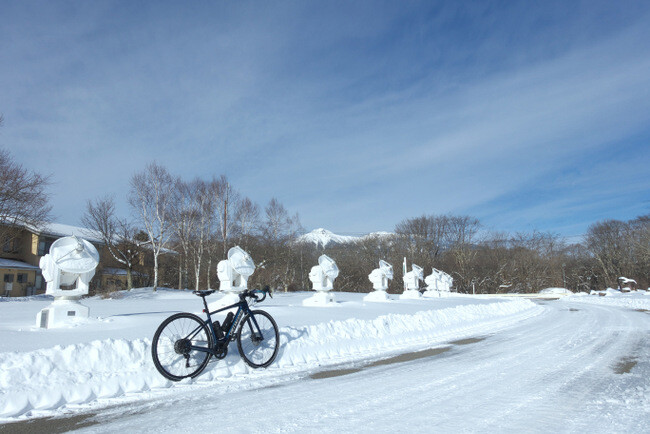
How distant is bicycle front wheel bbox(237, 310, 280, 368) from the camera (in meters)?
6.55

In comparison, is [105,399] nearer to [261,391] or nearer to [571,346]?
[261,391]

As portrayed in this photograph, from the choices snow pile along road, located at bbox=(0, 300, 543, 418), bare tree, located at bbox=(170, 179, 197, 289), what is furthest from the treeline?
snow pile along road, located at bbox=(0, 300, 543, 418)

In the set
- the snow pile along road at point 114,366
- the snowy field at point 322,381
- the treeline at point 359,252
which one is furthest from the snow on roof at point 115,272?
the snow pile along road at point 114,366

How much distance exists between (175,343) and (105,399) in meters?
1.05

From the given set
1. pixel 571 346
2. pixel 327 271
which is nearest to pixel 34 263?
pixel 327 271

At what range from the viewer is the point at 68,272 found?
9.06m

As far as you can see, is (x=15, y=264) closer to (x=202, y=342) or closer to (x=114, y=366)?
(x=114, y=366)

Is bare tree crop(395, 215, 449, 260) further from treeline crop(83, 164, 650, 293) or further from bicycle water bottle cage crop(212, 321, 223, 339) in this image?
bicycle water bottle cage crop(212, 321, 223, 339)

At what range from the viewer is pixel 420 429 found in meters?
3.74

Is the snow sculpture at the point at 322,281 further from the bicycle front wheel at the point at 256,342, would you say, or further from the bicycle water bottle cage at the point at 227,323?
the bicycle water bottle cage at the point at 227,323

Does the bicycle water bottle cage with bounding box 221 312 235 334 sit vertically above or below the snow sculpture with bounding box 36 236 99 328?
below

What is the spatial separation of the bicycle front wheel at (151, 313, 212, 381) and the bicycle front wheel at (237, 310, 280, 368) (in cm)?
61

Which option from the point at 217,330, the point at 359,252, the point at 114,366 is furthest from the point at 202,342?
the point at 359,252

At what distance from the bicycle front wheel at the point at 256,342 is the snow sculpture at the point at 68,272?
3911 millimetres
